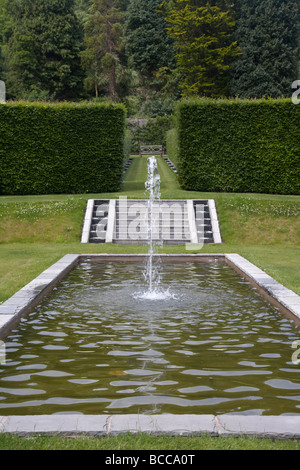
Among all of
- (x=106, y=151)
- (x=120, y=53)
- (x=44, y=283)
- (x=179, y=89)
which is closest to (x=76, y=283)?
(x=44, y=283)

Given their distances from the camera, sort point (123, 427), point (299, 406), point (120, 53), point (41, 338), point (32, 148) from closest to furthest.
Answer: point (123, 427)
point (299, 406)
point (41, 338)
point (32, 148)
point (120, 53)

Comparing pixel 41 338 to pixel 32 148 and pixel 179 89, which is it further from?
pixel 179 89

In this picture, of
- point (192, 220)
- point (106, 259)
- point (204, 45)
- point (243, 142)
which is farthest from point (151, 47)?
point (106, 259)

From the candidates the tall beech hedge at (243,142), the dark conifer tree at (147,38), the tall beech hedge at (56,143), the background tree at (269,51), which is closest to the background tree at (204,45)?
the background tree at (269,51)

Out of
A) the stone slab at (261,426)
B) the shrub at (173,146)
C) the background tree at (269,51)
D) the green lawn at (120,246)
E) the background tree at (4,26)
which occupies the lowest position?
the green lawn at (120,246)

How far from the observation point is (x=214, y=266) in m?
12.9

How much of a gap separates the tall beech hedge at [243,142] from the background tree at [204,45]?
86.9 feet

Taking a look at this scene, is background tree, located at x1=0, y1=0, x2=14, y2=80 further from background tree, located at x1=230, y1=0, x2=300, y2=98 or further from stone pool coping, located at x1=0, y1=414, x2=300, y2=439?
stone pool coping, located at x1=0, y1=414, x2=300, y2=439

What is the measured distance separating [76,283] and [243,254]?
5.12 meters

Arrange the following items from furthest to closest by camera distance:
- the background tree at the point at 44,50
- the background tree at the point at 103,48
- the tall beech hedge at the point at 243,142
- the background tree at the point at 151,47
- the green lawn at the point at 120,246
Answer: the background tree at the point at 151,47, the background tree at the point at 103,48, the background tree at the point at 44,50, the tall beech hedge at the point at 243,142, the green lawn at the point at 120,246

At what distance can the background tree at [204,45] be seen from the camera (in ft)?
155

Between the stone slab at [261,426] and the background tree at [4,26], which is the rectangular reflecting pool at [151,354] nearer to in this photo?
the stone slab at [261,426]

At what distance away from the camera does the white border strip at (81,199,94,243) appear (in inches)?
671

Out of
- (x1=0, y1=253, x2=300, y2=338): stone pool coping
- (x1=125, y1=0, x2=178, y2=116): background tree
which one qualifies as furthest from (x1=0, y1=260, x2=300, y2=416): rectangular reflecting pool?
(x1=125, y1=0, x2=178, y2=116): background tree
